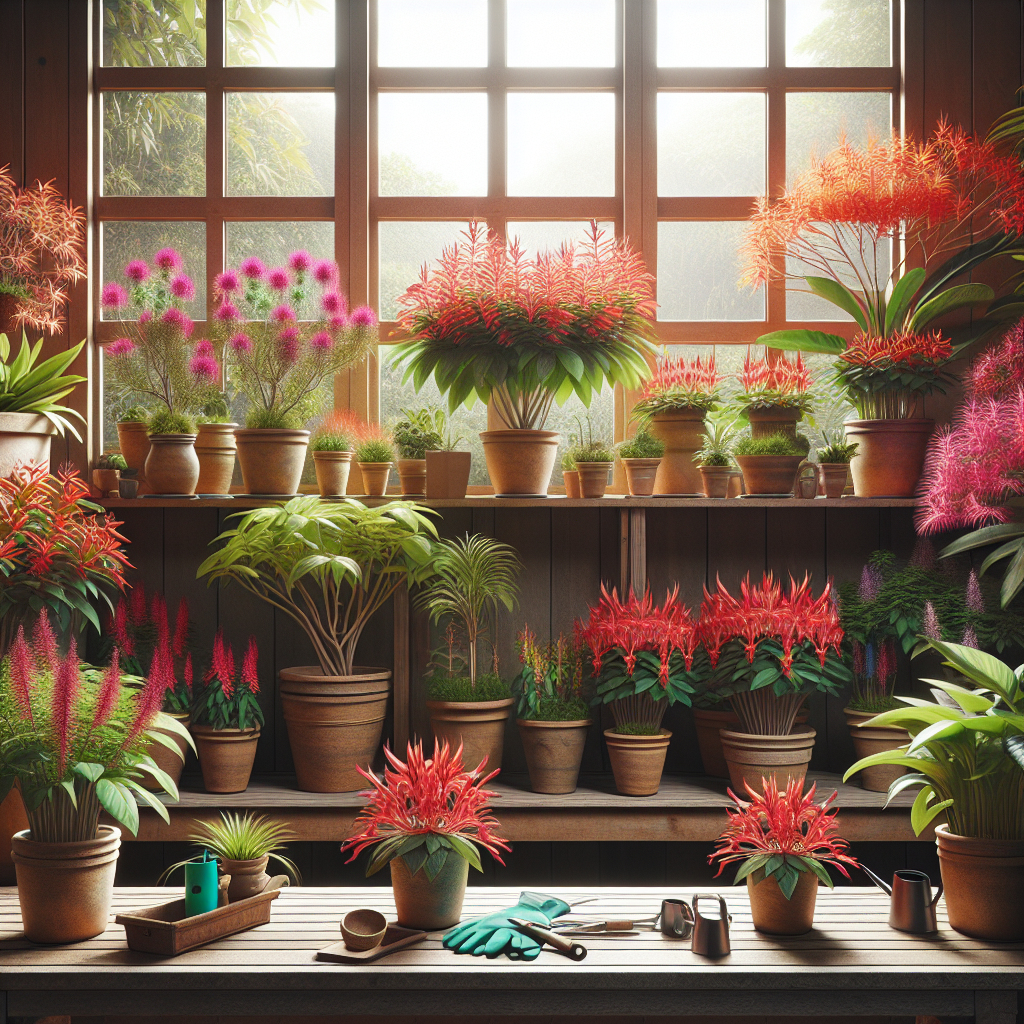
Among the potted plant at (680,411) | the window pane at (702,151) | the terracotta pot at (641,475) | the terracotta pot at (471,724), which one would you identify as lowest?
the terracotta pot at (471,724)

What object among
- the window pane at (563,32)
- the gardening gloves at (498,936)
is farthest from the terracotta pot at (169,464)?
the window pane at (563,32)

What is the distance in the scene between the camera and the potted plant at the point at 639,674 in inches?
104

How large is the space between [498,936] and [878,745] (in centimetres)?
145

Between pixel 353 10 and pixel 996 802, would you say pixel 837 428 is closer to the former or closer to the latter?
pixel 996 802

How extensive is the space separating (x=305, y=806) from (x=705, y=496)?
4.89 ft

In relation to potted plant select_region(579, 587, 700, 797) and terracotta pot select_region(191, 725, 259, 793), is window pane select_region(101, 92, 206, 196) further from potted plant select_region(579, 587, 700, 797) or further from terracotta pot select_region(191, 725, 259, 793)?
potted plant select_region(579, 587, 700, 797)

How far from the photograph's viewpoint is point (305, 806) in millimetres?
2625

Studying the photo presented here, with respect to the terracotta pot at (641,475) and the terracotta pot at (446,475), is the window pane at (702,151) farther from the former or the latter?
the terracotta pot at (446,475)

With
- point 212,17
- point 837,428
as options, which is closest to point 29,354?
point 212,17

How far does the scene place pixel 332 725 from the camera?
8.88ft

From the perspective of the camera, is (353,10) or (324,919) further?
(353,10)

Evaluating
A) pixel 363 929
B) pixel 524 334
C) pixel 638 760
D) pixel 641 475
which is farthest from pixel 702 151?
pixel 363 929

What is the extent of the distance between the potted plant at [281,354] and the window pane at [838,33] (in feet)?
5.76
